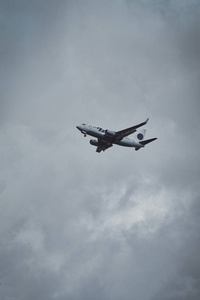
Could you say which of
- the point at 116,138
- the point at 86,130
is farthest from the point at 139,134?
the point at 86,130

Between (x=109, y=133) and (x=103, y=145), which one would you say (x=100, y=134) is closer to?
(x=109, y=133)

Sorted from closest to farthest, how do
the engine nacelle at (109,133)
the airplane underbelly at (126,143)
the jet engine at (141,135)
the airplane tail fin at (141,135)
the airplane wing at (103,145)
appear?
the engine nacelle at (109,133)
the airplane underbelly at (126,143)
the airplane wing at (103,145)
the airplane tail fin at (141,135)
the jet engine at (141,135)

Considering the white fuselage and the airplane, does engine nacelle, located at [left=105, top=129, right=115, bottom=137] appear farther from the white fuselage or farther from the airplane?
the white fuselage

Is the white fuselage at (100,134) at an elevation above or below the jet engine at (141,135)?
below

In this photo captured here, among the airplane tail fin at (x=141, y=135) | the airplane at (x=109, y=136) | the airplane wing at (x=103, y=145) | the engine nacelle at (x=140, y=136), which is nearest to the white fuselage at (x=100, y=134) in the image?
the airplane at (x=109, y=136)

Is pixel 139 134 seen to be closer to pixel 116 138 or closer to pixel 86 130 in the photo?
pixel 116 138

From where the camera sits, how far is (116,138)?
2977 inches

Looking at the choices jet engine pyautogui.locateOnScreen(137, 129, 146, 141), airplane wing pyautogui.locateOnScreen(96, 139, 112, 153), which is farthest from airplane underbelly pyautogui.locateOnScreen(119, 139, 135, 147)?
jet engine pyautogui.locateOnScreen(137, 129, 146, 141)

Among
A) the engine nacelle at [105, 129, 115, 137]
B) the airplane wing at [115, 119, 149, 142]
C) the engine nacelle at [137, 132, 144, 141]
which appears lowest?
the airplane wing at [115, 119, 149, 142]

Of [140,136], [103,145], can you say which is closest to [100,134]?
[103,145]

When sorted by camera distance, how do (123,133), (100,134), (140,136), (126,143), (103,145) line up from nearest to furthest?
(123,133) < (100,134) < (126,143) < (103,145) < (140,136)

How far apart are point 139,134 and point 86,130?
21.3 m

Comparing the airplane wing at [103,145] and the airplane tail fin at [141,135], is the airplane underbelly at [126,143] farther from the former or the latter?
the airplane tail fin at [141,135]

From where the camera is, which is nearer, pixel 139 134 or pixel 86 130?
pixel 86 130
